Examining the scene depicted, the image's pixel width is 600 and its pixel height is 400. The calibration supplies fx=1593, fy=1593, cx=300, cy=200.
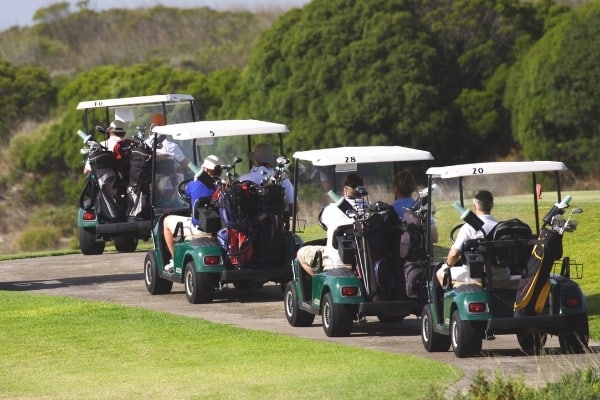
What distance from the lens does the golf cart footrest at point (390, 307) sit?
13586 mm

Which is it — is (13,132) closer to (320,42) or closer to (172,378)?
(320,42)

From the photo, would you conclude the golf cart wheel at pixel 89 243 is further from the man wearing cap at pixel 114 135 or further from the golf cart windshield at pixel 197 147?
the golf cart windshield at pixel 197 147

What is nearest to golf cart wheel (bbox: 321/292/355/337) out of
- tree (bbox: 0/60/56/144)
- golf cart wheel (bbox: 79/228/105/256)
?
golf cart wheel (bbox: 79/228/105/256)

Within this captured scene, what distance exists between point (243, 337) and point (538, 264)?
123 inches

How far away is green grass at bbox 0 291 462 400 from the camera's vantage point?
36.8ft

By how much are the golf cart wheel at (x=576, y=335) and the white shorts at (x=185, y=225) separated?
218 inches

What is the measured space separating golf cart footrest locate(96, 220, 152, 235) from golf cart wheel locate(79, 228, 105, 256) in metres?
1.24

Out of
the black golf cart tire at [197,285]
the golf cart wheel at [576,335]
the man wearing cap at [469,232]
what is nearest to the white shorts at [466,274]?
the man wearing cap at [469,232]

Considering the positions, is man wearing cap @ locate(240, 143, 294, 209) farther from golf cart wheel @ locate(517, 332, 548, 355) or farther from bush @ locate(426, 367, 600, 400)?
bush @ locate(426, 367, 600, 400)

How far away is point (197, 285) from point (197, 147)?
8.26 ft

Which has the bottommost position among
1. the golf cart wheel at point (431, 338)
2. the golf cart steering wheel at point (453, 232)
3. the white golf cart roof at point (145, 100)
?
the golf cart wheel at point (431, 338)

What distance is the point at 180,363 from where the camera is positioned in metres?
12.7

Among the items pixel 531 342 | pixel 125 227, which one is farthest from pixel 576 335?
pixel 125 227

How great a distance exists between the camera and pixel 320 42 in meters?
37.0
